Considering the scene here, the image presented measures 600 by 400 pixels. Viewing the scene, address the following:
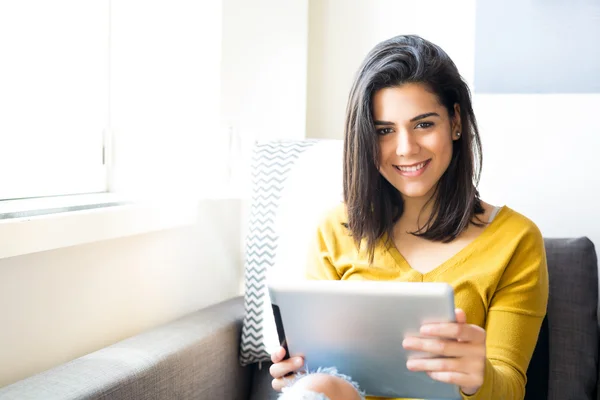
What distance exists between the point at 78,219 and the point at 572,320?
0.97 meters

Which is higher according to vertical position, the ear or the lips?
the ear

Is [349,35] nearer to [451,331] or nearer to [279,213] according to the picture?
[279,213]

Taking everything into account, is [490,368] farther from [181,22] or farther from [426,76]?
[181,22]

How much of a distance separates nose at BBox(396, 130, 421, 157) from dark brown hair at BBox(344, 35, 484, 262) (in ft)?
0.16

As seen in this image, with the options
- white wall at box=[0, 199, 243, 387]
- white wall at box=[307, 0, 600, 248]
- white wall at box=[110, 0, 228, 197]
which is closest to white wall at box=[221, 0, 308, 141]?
white wall at box=[110, 0, 228, 197]

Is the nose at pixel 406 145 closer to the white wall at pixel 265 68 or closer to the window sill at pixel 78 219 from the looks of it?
the window sill at pixel 78 219

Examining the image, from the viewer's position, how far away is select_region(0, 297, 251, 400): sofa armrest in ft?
3.84

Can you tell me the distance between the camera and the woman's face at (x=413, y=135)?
4.37 ft

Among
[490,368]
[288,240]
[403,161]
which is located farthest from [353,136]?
[490,368]

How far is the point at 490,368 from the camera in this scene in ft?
3.65

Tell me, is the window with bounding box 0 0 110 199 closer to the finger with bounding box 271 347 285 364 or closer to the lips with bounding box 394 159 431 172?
the finger with bounding box 271 347 285 364

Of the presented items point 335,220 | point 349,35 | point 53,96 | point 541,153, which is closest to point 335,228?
point 335,220

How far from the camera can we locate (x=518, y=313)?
4.24ft

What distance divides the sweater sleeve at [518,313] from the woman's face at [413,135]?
210 millimetres
